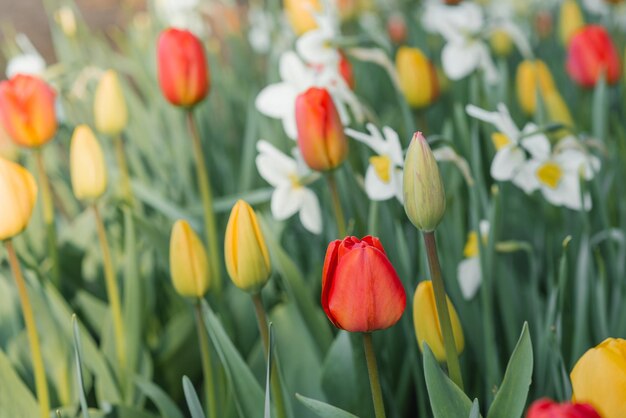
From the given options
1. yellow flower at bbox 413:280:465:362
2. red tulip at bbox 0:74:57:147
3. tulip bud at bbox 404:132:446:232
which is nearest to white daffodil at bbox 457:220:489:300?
yellow flower at bbox 413:280:465:362

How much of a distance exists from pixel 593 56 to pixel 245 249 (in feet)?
3.14

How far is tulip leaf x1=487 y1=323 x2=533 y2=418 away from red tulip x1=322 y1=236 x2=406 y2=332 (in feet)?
0.34

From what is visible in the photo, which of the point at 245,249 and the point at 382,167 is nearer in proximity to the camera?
the point at 245,249

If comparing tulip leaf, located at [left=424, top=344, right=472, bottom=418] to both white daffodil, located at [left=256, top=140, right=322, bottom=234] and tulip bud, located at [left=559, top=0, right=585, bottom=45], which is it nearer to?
white daffodil, located at [left=256, top=140, right=322, bottom=234]

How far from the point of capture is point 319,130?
88cm

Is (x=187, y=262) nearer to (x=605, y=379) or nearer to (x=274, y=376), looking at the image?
(x=274, y=376)

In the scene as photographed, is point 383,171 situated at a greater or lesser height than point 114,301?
greater

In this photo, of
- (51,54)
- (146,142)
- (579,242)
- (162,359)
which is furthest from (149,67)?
(51,54)

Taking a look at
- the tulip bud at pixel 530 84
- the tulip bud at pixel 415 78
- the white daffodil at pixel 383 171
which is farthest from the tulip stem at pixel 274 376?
the tulip bud at pixel 530 84

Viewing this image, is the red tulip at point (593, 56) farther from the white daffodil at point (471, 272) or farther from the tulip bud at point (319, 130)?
the tulip bud at point (319, 130)

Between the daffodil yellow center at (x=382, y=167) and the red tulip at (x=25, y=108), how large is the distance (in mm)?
464

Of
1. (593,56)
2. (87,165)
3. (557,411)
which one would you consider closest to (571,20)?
(593,56)

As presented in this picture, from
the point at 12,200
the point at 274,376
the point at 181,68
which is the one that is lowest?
the point at 274,376

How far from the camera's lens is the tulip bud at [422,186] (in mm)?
627
